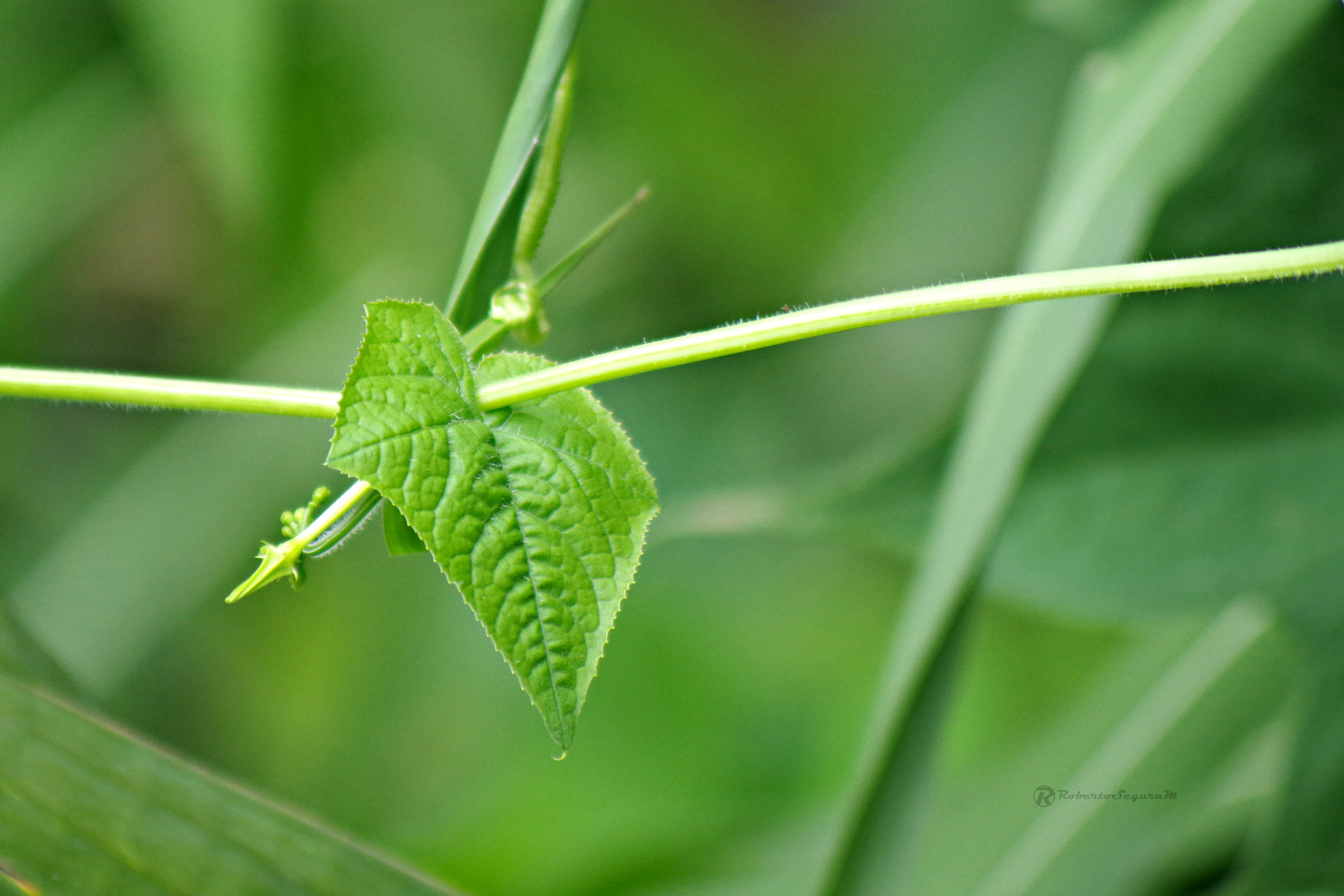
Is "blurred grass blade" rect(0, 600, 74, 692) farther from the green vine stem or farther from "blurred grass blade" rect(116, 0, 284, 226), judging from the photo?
"blurred grass blade" rect(116, 0, 284, 226)

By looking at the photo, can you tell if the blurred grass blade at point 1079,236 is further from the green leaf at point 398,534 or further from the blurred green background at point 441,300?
the blurred green background at point 441,300

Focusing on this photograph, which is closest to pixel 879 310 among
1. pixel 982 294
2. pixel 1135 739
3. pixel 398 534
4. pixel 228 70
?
pixel 982 294

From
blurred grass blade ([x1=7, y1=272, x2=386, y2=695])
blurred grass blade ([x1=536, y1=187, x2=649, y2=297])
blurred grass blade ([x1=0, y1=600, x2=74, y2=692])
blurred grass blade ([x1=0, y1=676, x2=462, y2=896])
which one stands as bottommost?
blurred grass blade ([x1=0, y1=676, x2=462, y2=896])

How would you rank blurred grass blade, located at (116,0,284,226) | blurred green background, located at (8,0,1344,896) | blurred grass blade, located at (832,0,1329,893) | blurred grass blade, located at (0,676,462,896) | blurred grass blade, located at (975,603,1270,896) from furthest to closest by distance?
1. blurred green background, located at (8,0,1344,896)
2. blurred grass blade, located at (116,0,284,226)
3. blurred grass blade, located at (975,603,1270,896)
4. blurred grass blade, located at (832,0,1329,893)
5. blurred grass blade, located at (0,676,462,896)

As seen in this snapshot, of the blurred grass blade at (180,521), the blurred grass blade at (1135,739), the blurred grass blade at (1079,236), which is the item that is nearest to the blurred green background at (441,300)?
the blurred grass blade at (180,521)

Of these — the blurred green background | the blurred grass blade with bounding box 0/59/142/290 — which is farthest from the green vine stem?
the blurred grass blade with bounding box 0/59/142/290
